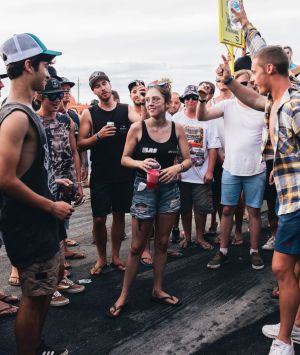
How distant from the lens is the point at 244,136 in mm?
4676

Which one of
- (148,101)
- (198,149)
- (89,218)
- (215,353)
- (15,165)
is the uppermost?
(148,101)

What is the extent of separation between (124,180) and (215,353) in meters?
2.29

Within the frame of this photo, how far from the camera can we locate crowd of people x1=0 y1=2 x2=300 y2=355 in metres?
2.39

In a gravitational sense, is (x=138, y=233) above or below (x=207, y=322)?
above

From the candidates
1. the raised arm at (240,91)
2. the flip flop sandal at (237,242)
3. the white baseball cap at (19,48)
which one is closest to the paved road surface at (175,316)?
the flip flop sandal at (237,242)

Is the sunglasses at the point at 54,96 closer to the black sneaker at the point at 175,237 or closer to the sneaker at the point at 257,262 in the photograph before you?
the black sneaker at the point at 175,237

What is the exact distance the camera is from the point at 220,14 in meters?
9.95

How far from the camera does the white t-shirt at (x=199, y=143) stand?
5447 mm

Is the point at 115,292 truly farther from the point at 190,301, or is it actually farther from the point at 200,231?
the point at 200,231

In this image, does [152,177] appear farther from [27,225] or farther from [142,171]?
[27,225]

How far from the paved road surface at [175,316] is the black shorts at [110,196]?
77 cm

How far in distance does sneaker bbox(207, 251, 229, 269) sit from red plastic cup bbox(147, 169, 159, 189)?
182cm

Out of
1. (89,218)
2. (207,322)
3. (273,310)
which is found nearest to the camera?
(207,322)

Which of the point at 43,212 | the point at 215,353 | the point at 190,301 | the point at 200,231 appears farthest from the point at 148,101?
the point at 200,231
